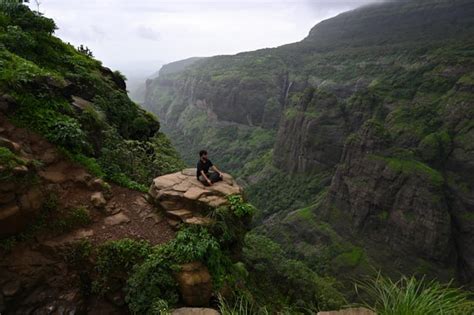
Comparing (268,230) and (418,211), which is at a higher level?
(418,211)

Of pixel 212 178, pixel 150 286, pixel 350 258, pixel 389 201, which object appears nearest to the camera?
pixel 150 286

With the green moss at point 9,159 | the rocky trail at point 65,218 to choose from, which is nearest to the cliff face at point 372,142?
the rocky trail at point 65,218

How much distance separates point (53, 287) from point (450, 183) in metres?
62.4

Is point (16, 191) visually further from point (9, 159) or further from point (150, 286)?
point (150, 286)

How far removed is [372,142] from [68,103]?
58.7m

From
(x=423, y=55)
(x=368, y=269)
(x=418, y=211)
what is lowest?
(x=368, y=269)

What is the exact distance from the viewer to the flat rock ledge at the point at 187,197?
8.55 metres

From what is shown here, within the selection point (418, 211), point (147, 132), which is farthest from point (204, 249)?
point (418, 211)

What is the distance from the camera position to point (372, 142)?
2397 inches

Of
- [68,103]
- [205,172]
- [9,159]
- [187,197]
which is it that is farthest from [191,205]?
[68,103]

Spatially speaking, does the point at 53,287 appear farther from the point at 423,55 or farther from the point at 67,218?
the point at 423,55

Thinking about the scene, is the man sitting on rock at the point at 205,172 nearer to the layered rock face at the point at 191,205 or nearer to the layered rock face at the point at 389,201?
the layered rock face at the point at 191,205

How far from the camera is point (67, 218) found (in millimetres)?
7738

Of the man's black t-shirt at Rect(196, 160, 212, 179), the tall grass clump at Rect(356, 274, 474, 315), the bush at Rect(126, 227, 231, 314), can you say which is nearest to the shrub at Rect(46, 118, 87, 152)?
the man's black t-shirt at Rect(196, 160, 212, 179)
